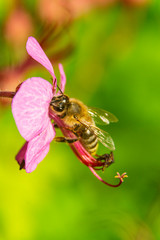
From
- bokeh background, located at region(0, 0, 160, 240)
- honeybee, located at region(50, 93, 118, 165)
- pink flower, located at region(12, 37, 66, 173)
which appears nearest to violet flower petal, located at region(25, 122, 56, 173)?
pink flower, located at region(12, 37, 66, 173)

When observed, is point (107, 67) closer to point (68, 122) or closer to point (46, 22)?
point (46, 22)

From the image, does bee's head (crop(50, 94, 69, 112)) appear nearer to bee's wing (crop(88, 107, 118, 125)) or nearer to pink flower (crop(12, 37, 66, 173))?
pink flower (crop(12, 37, 66, 173))

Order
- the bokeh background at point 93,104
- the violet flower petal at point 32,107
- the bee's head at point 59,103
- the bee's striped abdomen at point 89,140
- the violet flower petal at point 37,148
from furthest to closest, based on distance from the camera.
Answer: the bokeh background at point 93,104 < the bee's striped abdomen at point 89,140 < the bee's head at point 59,103 < the violet flower petal at point 37,148 < the violet flower petal at point 32,107

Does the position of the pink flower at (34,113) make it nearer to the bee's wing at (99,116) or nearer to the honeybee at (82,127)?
the honeybee at (82,127)

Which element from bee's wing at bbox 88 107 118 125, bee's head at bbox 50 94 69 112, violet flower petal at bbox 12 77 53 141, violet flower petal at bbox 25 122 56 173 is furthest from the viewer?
bee's wing at bbox 88 107 118 125

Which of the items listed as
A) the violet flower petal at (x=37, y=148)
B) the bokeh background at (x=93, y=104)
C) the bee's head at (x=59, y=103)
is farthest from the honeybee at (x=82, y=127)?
the bokeh background at (x=93, y=104)

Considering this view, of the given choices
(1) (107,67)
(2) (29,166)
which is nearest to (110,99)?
(1) (107,67)
